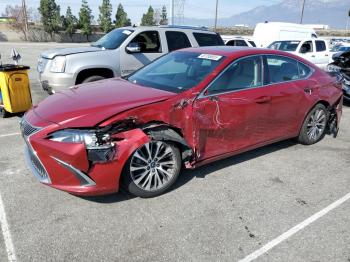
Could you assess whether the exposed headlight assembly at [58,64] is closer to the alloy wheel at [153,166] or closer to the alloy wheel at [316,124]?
the alloy wheel at [153,166]

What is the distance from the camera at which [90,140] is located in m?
3.21

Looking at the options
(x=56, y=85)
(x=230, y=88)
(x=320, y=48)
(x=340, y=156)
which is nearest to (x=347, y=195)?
(x=340, y=156)

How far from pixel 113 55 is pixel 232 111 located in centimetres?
417

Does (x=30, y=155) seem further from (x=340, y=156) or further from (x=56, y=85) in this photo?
(x=340, y=156)

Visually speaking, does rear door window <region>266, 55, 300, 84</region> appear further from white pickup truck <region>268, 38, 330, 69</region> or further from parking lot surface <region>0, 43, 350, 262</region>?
white pickup truck <region>268, 38, 330, 69</region>

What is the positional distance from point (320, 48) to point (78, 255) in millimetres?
14599

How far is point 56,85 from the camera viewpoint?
688 cm

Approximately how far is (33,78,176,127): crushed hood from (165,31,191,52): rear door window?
411 centimetres

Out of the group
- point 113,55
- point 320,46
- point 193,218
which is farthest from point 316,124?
point 320,46

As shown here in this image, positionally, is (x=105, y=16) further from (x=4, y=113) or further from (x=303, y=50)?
(x=4, y=113)

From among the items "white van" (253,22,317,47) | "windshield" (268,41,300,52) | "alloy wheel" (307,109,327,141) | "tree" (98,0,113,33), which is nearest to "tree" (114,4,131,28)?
"tree" (98,0,113,33)

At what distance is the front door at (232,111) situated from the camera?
388 centimetres

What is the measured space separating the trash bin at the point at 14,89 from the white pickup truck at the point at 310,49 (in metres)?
11.1

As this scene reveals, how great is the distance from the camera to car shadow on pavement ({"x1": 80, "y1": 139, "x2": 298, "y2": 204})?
Result: 3.68 m
